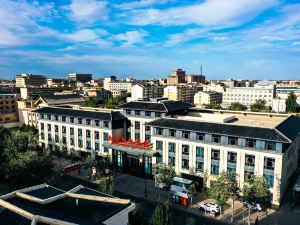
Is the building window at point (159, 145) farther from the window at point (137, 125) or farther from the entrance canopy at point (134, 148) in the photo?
the window at point (137, 125)

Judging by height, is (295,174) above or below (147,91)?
below

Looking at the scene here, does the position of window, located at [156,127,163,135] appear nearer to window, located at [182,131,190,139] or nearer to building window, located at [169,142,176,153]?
building window, located at [169,142,176,153]

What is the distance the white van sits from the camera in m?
43.9

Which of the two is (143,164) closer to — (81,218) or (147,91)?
(81,218)

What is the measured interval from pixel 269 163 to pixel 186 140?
45.4 feet

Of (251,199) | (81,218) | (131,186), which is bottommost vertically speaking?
(131,186)

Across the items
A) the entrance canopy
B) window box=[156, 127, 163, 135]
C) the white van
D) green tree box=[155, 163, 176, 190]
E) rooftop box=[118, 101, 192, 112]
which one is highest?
rooftop box=[118, 101, 192, 112]

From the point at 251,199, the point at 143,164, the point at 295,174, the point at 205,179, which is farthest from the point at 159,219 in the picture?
the point at 295,174

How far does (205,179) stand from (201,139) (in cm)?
678

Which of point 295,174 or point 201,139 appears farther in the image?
point 295,174

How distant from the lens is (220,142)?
45750 mm

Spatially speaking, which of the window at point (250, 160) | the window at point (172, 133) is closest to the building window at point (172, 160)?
the window at point (172, 133)

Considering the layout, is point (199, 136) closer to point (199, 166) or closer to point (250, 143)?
point (199, 166)

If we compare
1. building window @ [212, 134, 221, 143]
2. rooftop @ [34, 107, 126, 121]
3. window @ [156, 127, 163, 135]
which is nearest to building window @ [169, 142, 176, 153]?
window @ [156, 127, 163, 135]
